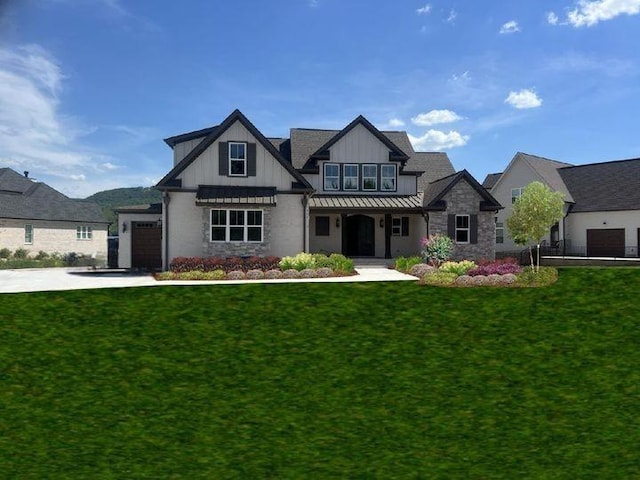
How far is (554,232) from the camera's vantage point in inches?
1522

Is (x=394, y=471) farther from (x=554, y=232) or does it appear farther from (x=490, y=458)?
(x=554, y=232)

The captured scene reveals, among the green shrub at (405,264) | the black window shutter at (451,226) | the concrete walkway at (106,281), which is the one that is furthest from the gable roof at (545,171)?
the concrete walkway at (106,281)

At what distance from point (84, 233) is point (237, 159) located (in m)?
31.9

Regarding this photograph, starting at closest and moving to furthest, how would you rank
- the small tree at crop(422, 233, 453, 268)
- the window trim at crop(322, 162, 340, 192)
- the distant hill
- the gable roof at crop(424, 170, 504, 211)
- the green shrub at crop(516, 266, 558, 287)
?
the green shrub at crop(516, 266, 558, 287) < the small tree at crop(422, 233, 453, 268) < the gable roof at crop(424, 170, 504, 211) < the window trim at crop(322, 162, 340, 192) < the distant hill

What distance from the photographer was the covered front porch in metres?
29.2

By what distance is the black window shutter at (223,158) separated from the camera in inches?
958

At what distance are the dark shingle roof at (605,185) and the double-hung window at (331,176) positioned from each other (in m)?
22.5

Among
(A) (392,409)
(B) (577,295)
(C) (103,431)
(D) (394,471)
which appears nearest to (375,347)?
(A) (392,409)

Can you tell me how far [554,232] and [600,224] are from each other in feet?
11.0

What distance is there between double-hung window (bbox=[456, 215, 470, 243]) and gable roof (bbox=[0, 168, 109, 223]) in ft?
127

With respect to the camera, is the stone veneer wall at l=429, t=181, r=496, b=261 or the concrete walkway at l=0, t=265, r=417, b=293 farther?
the stone veneer wall at l=429, t=181, r=496, b=261

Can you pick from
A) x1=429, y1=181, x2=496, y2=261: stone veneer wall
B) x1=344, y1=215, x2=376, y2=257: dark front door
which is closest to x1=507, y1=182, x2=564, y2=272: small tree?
x1=429, y1=181, x2=496, y2=261: stone veneer wall

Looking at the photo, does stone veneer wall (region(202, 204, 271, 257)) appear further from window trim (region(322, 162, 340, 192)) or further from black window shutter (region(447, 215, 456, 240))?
black window shutter (region(447, 215, 456, 240))

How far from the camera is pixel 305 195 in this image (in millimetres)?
25000
